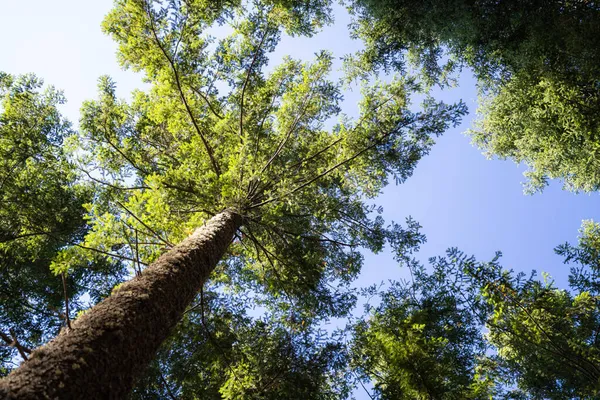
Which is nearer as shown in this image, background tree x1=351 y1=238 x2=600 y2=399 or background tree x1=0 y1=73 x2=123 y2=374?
background tree x1=351 y1=238 x2=600 y2=399

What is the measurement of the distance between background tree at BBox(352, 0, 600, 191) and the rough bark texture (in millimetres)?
7773

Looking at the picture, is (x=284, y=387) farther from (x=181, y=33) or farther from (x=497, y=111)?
(x=497, y=111)

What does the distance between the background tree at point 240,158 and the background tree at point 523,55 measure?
7.03 ft

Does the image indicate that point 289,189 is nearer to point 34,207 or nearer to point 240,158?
point 240,158

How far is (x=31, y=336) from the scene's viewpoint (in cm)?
759

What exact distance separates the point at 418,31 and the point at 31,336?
492 inches

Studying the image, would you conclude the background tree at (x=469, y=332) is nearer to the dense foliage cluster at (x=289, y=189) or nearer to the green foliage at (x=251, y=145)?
the dense foliage cluster at (x=289, y=189)

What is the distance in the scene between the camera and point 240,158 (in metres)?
5.04

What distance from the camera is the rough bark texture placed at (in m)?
1.82

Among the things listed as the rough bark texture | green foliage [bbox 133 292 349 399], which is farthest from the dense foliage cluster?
the rough bark texture

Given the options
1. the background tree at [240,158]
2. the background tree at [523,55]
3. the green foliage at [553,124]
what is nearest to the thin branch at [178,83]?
the background tree at [240,158]

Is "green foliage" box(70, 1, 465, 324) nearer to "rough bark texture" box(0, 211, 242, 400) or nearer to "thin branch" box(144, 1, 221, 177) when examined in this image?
"thin branch" box(144, 1, 221, 177)

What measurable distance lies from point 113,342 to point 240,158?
3196 mm

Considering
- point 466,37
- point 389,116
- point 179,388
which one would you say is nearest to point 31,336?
point 179,388
